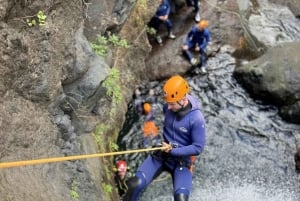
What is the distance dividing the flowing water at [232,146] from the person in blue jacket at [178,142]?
70.6 inches

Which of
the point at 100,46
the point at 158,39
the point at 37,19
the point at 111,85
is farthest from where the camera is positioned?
the point at 158,39

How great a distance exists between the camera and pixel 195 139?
635 cm

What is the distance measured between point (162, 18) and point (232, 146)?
389cm

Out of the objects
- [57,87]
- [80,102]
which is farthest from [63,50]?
[80,102]

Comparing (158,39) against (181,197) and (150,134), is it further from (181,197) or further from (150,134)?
(181,197)

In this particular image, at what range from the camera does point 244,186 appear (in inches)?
356

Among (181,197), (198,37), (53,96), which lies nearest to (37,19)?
(53,96)

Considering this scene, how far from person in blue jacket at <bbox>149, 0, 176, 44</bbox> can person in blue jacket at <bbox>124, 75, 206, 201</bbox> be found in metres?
5.84

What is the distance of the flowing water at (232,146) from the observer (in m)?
8.89

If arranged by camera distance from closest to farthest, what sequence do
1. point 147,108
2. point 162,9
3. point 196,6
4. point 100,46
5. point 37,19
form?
1. point 37,19
2. point 100,46
3. point 147,108
4. point 162,9
5. point 196,6

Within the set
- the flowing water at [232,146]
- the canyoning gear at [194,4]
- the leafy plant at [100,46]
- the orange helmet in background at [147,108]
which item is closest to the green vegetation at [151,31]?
the flowing water at [232,146]

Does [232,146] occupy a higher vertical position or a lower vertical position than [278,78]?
lower

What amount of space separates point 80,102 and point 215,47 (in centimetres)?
651

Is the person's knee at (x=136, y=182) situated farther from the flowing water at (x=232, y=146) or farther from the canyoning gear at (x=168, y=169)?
the flowing water at (x=232, y=146)
